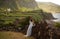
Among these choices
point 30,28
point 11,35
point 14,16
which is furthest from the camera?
point 14,16

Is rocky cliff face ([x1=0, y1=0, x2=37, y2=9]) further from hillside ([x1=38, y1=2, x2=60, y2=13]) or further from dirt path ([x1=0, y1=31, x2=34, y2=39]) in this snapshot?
dirt path ([x1=0, y1=31, x2=34, y2=39])

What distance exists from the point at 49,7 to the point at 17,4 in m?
1.30

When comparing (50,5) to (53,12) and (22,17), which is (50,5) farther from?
(22,17)

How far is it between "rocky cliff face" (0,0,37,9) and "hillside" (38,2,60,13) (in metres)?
0.28

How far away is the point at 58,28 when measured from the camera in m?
6.41

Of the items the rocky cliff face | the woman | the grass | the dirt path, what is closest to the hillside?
the rocky cliff face

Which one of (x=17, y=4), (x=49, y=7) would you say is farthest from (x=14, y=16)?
(x=49, y=7)

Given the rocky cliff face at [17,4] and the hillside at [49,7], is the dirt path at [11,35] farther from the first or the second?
the hillside at [49,7]

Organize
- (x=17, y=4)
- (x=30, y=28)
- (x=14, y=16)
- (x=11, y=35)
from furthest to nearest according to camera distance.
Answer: (x=17, y=4), (x=14, y=16), (x=30, y=28), (x=11, y=35)

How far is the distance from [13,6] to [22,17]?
2.40 feet

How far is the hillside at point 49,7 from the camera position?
24.6ft

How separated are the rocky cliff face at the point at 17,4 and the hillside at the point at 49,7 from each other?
0.91ft

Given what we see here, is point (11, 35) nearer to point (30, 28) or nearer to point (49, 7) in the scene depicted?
point (30, 28)

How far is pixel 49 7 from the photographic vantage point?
767 centimetres
